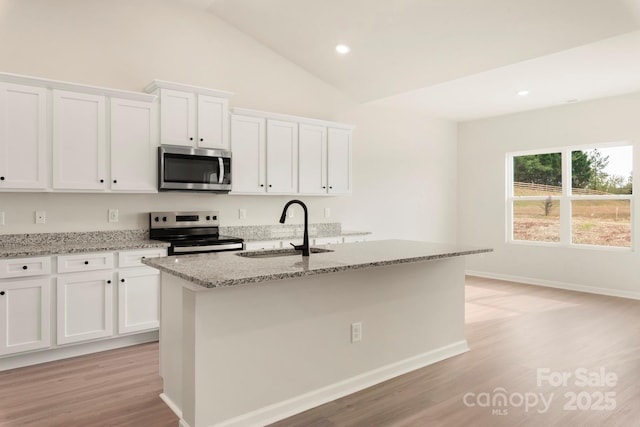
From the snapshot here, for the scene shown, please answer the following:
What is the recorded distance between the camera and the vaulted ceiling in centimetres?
368

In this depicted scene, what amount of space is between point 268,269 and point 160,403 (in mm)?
1179

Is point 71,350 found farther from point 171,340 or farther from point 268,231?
point 268,231

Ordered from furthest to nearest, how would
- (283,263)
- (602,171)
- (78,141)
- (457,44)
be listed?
(602,171), (457,44), (78,141), (283,263)

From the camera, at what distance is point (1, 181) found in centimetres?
331

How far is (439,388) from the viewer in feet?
9.35

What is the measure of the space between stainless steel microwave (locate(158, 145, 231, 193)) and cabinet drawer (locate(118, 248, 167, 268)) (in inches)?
23.8

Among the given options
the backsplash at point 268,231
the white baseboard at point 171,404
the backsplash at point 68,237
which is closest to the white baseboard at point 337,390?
the white baseboard at point 171,404

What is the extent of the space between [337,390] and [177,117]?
2.80m

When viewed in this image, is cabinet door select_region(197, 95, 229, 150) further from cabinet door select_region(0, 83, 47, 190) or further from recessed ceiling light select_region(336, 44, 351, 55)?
recessed ceiling light select_region(336, 44, 351, 55)

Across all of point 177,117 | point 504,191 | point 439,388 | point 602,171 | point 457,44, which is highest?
point 457,44

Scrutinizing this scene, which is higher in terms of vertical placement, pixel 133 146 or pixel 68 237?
pixel 133 146

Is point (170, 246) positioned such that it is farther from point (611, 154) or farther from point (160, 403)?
point (611, 154)

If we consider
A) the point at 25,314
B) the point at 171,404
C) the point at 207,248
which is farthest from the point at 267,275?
the point at 25,314

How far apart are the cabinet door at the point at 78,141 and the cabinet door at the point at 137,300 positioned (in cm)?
81
